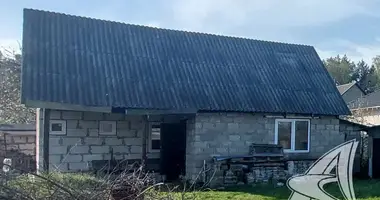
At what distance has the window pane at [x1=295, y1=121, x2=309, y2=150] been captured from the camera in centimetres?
1536

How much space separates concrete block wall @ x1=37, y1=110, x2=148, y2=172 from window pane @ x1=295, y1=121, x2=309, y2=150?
18.0 ft

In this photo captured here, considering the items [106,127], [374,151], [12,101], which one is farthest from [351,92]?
[106,127]

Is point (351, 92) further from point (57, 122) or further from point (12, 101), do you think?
point (57, 122)

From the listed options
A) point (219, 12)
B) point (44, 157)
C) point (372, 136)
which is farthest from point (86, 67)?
point (372, 136)

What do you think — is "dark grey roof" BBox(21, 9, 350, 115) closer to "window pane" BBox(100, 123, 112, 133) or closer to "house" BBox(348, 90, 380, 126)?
"window pane" BBox(100, 123, 112, 133)

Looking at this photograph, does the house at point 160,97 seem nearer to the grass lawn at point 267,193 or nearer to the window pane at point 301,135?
the window pane at point 301,135

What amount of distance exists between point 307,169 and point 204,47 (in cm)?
563

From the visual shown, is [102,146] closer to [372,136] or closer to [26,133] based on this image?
[26,133]

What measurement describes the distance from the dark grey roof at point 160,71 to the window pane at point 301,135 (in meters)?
0.56

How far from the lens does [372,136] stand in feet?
53.8

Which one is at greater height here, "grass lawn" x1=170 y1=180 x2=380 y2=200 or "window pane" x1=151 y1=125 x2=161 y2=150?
"window pane" x1=151 y1=125 x2=161 y2=150

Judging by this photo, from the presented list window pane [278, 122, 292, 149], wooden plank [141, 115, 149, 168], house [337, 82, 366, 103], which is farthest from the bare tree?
house [337, 82, 366, 103]

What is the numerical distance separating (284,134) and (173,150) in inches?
152

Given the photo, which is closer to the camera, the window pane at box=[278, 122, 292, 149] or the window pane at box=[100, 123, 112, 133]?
the window pane at box=[100, 123, 112, 133]
